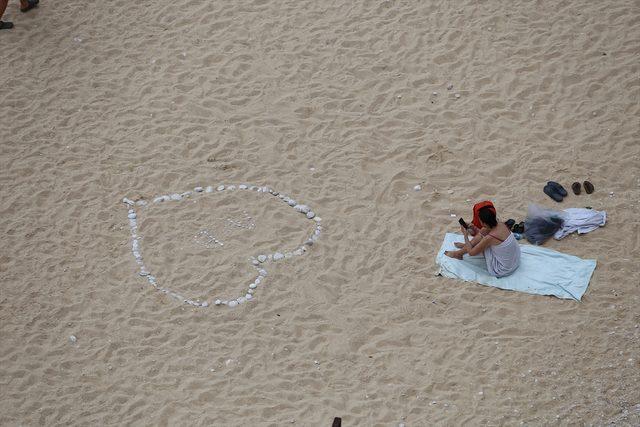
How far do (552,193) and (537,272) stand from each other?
1.14 m

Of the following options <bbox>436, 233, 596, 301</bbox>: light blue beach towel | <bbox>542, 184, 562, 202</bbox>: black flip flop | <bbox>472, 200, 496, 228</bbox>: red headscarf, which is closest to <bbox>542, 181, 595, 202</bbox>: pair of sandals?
<bbox>542, 184, 562, 202</bbox>: black flip flop

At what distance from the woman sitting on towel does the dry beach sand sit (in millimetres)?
288

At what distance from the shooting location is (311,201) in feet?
31.1

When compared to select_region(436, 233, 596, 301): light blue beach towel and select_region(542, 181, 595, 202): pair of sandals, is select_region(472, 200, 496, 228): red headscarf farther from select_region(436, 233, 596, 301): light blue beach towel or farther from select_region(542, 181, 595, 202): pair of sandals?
select_region(542, 181, 595, 202): pair of sandals

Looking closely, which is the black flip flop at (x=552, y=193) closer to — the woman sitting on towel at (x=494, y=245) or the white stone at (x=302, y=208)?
the woman sitting on towel at (x=494, y=245)

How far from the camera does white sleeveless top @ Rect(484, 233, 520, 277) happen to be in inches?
329

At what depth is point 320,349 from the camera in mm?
8023

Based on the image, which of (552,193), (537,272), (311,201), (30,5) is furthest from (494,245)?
(30,5)

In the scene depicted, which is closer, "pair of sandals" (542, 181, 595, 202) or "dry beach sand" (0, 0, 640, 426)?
"dry beach sand" (0, 0, 640, 426)

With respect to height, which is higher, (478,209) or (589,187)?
(478,209)

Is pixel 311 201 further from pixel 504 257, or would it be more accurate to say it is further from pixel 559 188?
pixel 559 188

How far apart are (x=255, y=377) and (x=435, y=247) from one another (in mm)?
2386

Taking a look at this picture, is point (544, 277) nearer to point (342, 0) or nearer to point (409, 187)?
point (409, 187)

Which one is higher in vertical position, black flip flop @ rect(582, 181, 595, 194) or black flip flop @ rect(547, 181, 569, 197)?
black flip flop @ rect(547, 181, 569, 197)
